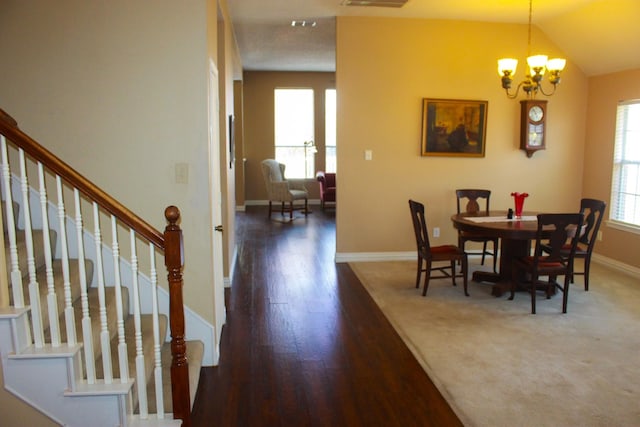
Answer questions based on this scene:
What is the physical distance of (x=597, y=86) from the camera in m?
6.19

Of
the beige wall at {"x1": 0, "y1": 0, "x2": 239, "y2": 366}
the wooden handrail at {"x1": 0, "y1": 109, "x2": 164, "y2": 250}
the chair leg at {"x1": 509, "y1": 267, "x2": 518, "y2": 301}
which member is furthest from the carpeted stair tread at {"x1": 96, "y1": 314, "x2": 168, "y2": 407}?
the chair leg at {"x1": 509, "y1": 267, "x2": 518, "y2": 301}

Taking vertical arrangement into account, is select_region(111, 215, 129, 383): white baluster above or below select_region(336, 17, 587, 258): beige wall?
below

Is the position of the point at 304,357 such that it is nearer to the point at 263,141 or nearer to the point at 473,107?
the point at 473,107

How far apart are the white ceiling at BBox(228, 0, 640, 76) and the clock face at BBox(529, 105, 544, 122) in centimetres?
75

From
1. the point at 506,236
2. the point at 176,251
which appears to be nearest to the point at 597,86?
the point at 506,236

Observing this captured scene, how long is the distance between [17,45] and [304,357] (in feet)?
8.81

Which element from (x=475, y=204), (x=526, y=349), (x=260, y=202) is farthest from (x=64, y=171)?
(x=260, y=202)

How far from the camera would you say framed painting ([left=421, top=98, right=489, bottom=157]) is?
6.09 m

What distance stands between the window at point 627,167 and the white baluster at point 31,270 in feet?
19.1

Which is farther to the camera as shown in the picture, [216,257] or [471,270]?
[471,270]

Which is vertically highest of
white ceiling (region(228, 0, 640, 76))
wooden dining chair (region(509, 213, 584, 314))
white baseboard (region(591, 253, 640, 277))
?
white ceiling (region(228, 0, 640, 76))

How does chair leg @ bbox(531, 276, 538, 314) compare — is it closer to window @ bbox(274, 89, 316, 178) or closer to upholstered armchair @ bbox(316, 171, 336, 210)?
upholstered armchair @ bbox(316, 171, 336, 210)

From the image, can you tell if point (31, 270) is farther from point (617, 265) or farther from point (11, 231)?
point (617, 265)

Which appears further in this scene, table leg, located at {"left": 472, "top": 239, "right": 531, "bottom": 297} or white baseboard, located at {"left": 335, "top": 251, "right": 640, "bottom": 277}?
white baseboard, located at {"left": 335, "top": 251, "right": 640, "bottom": 277}
